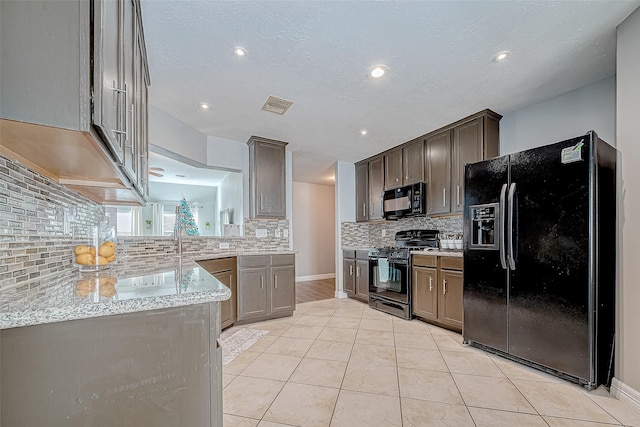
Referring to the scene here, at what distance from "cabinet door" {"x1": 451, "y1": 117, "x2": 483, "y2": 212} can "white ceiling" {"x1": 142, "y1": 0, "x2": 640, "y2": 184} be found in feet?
0.62

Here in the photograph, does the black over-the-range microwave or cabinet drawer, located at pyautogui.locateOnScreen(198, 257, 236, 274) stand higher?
the black over-the-range microwave

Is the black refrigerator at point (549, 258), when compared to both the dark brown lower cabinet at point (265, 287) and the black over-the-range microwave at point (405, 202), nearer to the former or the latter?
the black over-the-range microwave at point (405, 202)

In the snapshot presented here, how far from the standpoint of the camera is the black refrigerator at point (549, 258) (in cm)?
194

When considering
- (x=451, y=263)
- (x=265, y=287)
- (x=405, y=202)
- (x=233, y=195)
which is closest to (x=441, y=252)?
(x=451, y=263)

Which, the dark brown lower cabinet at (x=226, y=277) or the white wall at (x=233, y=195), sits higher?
the white wall at (x=233, y=195)

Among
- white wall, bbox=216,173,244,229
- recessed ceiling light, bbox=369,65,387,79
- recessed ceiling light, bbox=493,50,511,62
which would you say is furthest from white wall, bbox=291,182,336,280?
recessed ceiling light, bbox=493,50,511,62

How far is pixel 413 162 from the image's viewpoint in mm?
3916

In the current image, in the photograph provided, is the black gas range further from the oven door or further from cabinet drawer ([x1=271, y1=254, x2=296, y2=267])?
cabinet drawer ([x1=271, y1=254, x2=296, y2=267])

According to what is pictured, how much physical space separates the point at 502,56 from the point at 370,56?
97 centimetres

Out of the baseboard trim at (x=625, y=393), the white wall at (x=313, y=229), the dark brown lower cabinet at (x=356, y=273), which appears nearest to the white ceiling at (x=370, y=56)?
the dark brown lower cabinet at (x=356, y=273)

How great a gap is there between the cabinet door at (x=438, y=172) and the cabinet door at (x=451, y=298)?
0.81 meters

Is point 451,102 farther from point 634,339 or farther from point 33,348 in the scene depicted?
point 33,348

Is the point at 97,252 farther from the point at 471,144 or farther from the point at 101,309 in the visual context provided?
the point at 471,144

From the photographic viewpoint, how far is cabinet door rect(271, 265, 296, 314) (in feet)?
11.6
